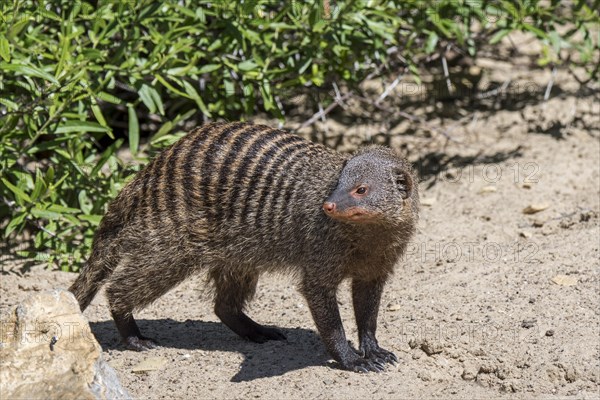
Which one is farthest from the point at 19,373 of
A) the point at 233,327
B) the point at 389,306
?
the point at 389,306

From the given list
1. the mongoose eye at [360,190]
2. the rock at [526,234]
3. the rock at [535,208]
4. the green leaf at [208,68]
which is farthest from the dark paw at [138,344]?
the rock at [535,208]

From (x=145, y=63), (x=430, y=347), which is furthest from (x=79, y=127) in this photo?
(x=430, y=347)

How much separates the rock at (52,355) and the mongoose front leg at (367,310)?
3.68ft

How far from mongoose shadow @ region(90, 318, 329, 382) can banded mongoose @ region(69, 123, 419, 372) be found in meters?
0.09

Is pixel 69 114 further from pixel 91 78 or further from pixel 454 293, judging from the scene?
pixel 454 293

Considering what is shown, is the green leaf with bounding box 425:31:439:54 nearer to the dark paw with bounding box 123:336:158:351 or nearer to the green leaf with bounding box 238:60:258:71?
the green leaf with bounding box 238:60:258:71

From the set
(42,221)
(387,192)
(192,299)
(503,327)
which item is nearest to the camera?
(387,192)

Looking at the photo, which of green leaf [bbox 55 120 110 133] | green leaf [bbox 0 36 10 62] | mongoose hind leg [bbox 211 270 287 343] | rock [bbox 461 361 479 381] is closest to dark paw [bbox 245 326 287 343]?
mongoose hind leg [bbox 211 270 287 343]

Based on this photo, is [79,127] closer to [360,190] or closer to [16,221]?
[16,221]

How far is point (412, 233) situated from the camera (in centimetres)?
372

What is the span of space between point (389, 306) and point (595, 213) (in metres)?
1.31

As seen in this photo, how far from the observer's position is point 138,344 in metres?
4.02

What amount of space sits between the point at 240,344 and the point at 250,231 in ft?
1.83

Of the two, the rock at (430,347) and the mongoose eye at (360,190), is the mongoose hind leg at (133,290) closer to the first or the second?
the mongoose eye at (360,190)
